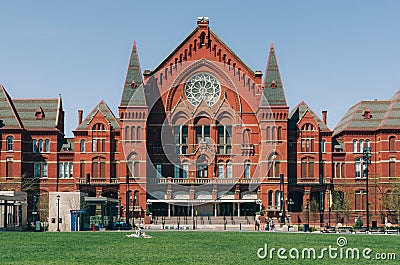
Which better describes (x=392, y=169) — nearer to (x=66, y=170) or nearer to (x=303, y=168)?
(x=303, y=168)

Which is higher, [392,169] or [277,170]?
[392,169]

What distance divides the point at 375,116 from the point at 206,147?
21.6m

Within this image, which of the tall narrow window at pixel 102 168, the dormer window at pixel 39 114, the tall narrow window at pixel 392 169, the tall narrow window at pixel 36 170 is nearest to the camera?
the tall narrow window at pixel 392 169


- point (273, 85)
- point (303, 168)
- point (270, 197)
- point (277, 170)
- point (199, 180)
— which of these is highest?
point (273, 85)

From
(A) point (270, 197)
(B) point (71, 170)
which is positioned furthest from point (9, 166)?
(A) point (270, 197)

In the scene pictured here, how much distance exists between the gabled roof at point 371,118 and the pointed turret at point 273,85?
916 cm

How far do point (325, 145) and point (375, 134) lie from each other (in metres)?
6.27

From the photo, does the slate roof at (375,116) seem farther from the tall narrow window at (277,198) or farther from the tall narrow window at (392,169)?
the tall narrow window at (277,198)

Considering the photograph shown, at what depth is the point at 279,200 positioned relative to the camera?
315 ft

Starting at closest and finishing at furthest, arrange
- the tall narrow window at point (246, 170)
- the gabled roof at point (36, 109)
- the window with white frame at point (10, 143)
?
the window with white frame at point (10, 143) → the tall narrow window at point (246, 170) → the gabled roof at point (36, 109)

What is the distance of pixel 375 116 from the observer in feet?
331

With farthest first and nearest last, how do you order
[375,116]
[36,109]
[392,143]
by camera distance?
[36,109], [375,116], [392,143]

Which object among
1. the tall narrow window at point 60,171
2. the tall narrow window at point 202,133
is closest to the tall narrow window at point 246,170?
the tall narrow window at point 202,133

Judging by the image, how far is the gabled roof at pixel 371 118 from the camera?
99.1 m
